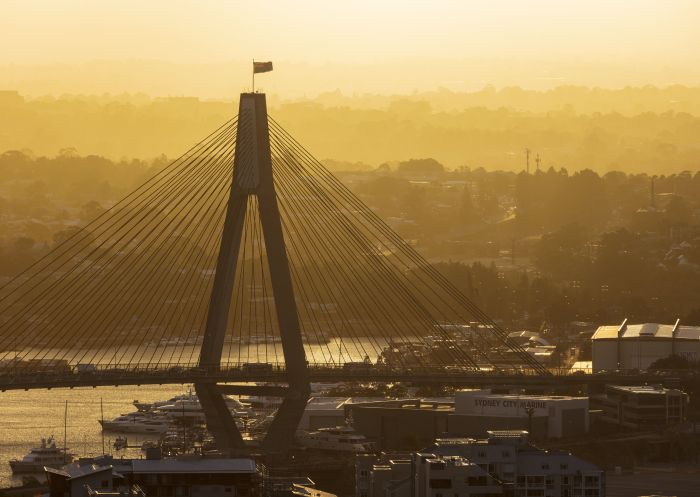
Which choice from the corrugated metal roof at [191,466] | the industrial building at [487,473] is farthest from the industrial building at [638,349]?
the corrugated metal roof at [191,466]

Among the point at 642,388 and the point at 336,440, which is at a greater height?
the point at 642,388

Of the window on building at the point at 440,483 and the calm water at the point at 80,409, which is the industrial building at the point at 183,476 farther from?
the calm water at the point at 80,409

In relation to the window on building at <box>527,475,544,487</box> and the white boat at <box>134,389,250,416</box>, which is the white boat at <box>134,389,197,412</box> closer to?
the white boat at <box>134,389,250,416</box>

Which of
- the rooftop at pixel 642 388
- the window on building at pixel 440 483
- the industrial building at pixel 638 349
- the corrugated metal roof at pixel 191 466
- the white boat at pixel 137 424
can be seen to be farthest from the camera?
the industrial building at pixel 638 349

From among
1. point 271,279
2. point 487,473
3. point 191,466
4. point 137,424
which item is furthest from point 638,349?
point 191,466

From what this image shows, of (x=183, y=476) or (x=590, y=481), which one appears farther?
(x=590, y=481)

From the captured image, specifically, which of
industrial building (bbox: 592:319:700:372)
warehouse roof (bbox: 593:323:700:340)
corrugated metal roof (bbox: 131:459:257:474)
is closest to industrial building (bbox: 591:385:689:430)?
industrial building (bbox: 592:319:700:372)

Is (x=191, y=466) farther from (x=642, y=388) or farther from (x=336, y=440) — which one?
(x=642, y=388)
